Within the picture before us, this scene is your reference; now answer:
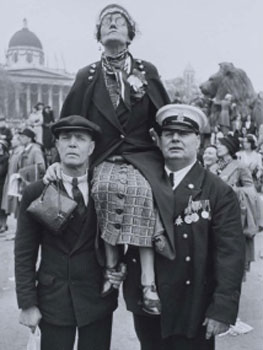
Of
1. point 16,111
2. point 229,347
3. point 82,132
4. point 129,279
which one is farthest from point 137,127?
point 16,111

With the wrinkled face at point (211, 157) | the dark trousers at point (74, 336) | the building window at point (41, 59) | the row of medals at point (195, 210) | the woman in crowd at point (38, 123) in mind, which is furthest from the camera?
the building window at point (41, 59)

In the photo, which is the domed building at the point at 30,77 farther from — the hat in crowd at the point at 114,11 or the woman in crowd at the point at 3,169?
the hat in crowd at the point at 114,11

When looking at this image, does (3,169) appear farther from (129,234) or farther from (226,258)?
(226,258)

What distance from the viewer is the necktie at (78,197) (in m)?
2.88

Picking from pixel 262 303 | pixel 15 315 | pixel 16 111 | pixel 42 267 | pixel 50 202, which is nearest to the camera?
pixel 50 202

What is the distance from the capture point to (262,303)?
215 inches

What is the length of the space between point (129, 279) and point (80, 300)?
1.07ft

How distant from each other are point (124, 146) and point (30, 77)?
245 feet

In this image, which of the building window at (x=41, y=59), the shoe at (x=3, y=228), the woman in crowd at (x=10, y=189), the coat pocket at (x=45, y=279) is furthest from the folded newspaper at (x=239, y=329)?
the building window at (x=41, y=59)

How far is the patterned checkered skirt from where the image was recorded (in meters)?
2.71

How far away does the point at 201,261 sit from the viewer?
2848 millimetres

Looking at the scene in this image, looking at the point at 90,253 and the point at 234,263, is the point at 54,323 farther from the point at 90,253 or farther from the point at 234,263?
the point at 234,263

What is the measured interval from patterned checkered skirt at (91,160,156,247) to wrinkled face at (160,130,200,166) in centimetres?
25

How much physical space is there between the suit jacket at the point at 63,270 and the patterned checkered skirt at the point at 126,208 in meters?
0.17
